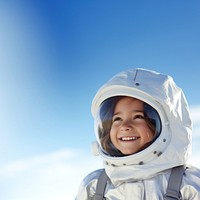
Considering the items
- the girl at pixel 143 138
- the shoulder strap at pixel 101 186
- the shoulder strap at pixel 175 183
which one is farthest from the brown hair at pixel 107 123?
the shoulder strap at pixel 175 183

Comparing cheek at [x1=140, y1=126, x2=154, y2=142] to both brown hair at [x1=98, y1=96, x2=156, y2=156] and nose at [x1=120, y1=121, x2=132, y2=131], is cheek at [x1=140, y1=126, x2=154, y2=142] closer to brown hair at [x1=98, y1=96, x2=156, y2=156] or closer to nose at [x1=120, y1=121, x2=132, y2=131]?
nose at [x1=120, y1=121, x2=132, y2=131]

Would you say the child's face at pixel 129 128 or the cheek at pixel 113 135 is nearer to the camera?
the child's face at pixel 129 128

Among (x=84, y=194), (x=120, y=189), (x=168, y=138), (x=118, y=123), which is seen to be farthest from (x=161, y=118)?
(x=84, y=194)

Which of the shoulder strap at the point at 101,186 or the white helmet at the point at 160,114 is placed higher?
the white helmet at the point at 160,114

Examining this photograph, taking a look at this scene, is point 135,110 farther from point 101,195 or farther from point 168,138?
point 101,195

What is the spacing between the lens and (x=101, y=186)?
114 inches

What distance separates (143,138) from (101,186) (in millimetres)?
467

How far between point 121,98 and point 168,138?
0.47 metres

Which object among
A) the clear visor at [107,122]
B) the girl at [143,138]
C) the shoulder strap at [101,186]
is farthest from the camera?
the clear visor at [107,122]

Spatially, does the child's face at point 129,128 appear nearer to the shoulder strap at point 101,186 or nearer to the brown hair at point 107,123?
the brown hair at point 107,123

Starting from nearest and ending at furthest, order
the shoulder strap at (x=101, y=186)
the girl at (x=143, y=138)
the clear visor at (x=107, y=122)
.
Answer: the girl at (x=143, y=138) → the shoulder strap at (x=101, y=186) → the clear visor at (x=107, y=122)

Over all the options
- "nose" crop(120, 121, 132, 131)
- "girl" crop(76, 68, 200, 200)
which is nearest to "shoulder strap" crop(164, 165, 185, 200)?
"girl" crop(76, 68, 200, 200)

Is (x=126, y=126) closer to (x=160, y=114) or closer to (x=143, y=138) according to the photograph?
(x=143, y=138)

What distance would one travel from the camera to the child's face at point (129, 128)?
110 inches
